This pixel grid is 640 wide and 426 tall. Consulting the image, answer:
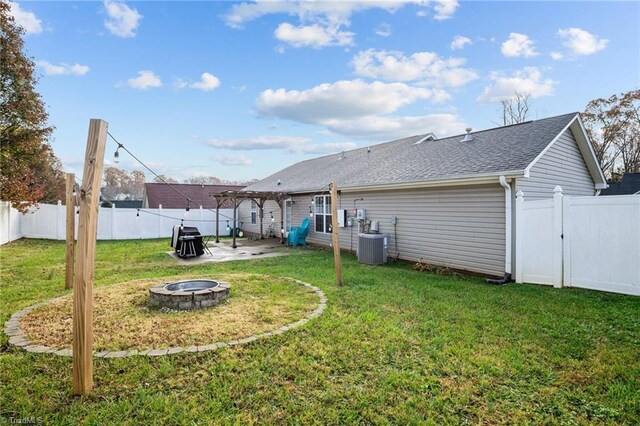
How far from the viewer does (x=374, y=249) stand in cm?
897

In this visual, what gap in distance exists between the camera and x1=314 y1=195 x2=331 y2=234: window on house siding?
12.3 meters

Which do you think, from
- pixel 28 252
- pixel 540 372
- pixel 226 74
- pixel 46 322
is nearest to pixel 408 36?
pixel 226 74

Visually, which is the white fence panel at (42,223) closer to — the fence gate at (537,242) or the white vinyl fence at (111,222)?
the white vinyl fence at (111,222)

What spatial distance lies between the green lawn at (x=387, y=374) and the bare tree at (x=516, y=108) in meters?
22.2

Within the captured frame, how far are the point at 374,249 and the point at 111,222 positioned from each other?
42.6 feet

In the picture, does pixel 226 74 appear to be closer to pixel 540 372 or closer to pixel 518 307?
pixel 518 307

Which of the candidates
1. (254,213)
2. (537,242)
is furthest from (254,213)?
(537,242)

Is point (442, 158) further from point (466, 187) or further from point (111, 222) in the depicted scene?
point (111, 222)

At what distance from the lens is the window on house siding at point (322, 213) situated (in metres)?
12.3

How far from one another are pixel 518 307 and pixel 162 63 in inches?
437

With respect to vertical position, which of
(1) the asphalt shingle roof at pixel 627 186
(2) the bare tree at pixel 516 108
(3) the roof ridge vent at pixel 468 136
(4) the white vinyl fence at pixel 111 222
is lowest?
(4) the white vinyl fence at pixel 111 222

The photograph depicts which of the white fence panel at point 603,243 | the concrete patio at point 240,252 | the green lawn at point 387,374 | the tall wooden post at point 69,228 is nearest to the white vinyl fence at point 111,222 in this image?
the concrete patio at point 240,252

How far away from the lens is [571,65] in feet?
34.7

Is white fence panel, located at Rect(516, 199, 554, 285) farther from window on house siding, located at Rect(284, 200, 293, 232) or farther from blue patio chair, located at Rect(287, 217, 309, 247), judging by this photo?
window on house siding, located at Rect(284, 200, 293, 232)
